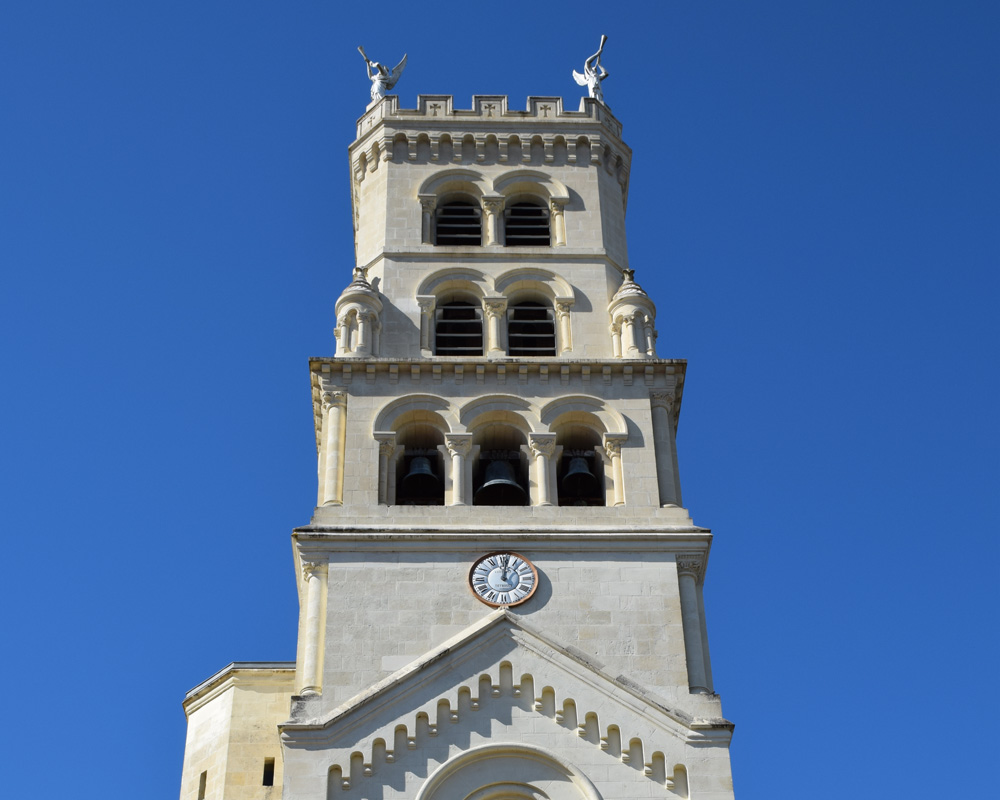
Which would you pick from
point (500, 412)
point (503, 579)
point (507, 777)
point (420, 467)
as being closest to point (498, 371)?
point (500, 412)

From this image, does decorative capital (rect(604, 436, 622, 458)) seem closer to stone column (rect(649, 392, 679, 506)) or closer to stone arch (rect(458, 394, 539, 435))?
stone column (rect(649, 392, 679, 506))

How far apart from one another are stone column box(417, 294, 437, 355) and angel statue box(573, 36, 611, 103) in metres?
9.95

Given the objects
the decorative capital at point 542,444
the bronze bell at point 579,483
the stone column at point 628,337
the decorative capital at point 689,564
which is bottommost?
the decorative capital at point 689,564

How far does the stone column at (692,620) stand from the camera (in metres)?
34.4

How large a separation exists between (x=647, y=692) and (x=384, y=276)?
12.6m

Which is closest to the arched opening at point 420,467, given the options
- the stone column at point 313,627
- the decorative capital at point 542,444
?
the decorative capital at point 542,444

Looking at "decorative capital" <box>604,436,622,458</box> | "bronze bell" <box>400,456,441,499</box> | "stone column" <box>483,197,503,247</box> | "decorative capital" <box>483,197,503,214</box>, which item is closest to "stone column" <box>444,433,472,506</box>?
"bronze bell" <box>400,456,441,499</box>

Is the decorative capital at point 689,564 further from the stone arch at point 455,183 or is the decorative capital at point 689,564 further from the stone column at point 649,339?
the stone arch at point 455,183

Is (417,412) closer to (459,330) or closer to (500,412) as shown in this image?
(500,412)

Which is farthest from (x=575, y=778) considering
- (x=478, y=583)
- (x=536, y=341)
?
(x=536, y=341)

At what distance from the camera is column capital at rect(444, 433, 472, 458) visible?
3806 cm

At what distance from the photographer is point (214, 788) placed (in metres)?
36.0

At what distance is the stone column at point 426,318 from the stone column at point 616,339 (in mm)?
3852

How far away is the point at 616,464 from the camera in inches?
1499
